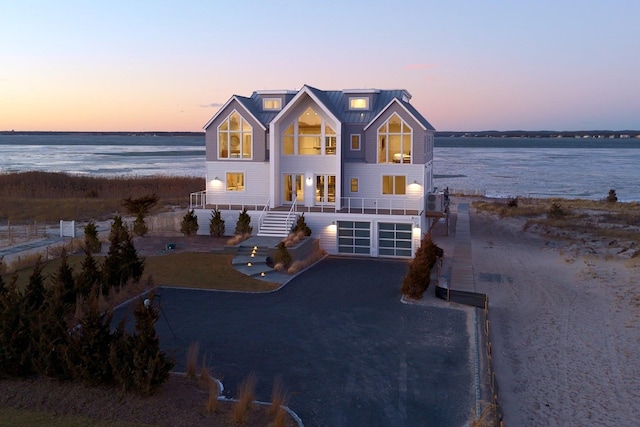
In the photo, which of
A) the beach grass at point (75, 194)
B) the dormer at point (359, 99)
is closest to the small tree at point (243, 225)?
the dormer at point (359, 99)

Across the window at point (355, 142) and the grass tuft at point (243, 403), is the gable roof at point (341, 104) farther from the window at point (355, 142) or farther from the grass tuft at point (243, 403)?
the grass tuft at point (243, 403)

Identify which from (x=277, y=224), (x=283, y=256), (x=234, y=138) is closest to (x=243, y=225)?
(x=277, y=224)

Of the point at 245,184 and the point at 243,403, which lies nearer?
the point at 243,403

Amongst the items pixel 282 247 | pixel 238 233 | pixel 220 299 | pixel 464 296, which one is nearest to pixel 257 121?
pixel 238 233

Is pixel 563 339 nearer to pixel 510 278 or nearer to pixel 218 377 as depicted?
pixel 510 278

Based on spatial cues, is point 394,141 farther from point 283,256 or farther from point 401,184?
point 283,256

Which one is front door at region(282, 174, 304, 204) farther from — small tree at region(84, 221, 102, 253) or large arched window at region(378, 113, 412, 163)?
small tree at region(84, 221, 102, 253)
